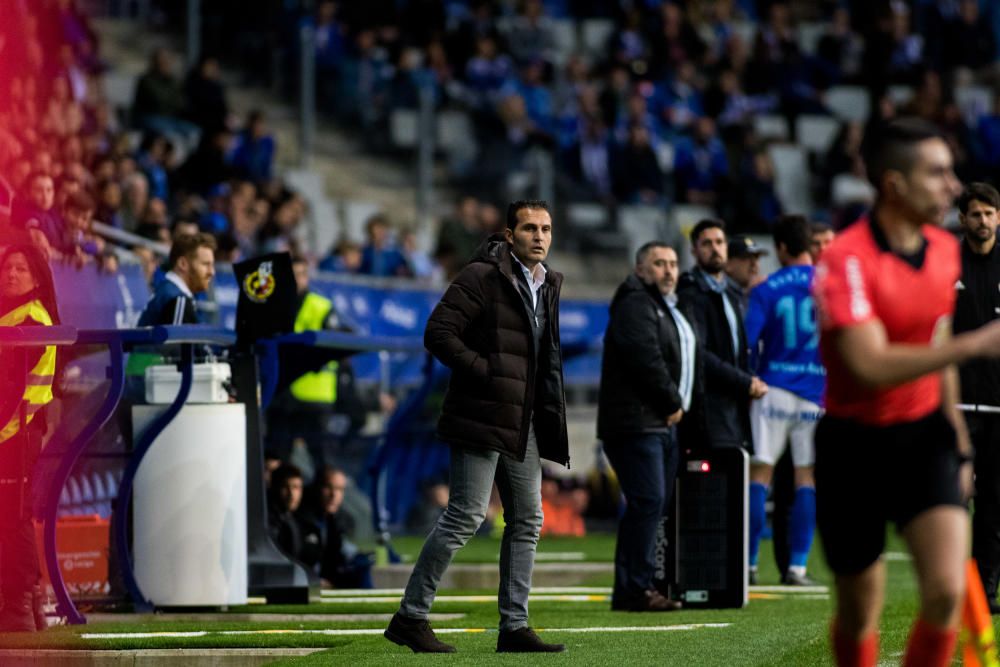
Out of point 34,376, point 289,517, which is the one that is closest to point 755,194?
point 289,517

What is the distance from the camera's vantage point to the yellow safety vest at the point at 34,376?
10000 millimetres

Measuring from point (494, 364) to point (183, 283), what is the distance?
10.2 feet

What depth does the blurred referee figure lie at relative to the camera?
10438mm

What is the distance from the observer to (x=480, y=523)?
9.09 meters

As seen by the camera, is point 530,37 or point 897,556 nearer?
point 897,556

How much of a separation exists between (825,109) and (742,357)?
17286 mm

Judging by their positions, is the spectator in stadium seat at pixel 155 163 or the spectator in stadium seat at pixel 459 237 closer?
the spectator in stadium seat at pixel 155 163

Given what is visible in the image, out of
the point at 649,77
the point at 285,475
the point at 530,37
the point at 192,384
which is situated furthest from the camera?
the point at 649,77

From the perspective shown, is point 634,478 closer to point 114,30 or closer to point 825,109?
point 114,30

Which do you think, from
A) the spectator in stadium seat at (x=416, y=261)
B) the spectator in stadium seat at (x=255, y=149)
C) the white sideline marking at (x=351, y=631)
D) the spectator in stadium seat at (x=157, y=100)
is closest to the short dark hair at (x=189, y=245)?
the white sideline marking at (x=351, y=631)

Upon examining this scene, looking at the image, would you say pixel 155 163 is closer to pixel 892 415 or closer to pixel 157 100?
pixel 157 100

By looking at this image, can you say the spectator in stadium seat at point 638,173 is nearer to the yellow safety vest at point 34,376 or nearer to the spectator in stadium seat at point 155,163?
the spectator in stadium seat at point 155,163

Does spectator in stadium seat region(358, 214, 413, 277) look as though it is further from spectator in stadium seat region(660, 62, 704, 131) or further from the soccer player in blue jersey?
spectator in stadium seat region(660, 62, 704, 131)

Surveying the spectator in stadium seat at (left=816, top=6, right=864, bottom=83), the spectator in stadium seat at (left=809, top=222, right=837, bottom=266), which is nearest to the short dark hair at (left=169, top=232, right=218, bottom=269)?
the spectator in stadium seat at (left=809, top=222, right=837, bottom=266)
